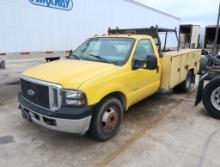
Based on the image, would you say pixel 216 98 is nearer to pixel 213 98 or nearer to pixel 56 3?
pixel 213 98

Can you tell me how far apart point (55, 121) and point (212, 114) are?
367 cm

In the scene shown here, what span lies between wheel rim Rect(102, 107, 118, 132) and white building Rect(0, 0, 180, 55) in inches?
155

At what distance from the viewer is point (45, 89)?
3564mm

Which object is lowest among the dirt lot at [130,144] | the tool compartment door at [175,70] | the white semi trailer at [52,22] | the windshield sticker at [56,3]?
the dirt lot at [130,144]

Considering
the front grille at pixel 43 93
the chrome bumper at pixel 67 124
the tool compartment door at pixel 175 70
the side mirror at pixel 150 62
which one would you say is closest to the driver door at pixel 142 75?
the side mirror at pixel 150 62

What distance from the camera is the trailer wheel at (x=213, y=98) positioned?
5.23 metres

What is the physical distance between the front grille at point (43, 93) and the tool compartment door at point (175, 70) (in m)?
3.14

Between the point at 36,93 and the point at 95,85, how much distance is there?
99 centimetres

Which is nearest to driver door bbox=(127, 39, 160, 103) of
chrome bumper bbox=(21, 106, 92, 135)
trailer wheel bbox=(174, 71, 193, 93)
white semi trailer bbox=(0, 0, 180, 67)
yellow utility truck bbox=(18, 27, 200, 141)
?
yellow utility truck bbox=(18, 27, 200, 141)

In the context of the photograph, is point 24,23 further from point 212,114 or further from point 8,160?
point 212,114

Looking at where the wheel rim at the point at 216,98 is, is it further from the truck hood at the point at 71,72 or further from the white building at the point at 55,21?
the white building at the point at 55,21

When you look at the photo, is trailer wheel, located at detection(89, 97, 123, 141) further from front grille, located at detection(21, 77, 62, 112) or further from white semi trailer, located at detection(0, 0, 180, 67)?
white semi trailer, located at detection(0, 0, 180, 67)

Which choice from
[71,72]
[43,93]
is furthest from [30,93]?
[71,72]

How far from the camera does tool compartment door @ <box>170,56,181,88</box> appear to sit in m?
5.60
